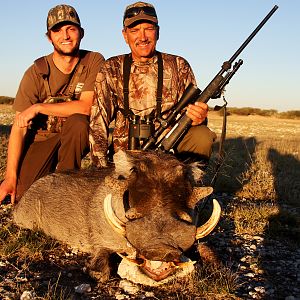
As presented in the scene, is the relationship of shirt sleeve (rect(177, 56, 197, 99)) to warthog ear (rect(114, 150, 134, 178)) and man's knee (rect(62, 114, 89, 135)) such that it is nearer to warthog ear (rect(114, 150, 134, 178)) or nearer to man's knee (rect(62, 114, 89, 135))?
man's knee (rect(62, 114, 89, 135))

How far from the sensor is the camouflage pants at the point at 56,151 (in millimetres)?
6137

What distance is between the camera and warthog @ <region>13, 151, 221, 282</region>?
3160 millimetres

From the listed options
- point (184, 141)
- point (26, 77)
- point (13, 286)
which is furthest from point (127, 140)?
point (13, 286)

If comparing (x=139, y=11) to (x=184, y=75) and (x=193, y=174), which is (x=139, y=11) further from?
(x=193, y=174)

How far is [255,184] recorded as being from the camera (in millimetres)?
7797

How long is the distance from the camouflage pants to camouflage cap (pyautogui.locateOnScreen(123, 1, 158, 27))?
141 cm

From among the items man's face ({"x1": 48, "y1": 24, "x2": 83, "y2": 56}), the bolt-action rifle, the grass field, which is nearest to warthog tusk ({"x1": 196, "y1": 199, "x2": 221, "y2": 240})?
the grass field

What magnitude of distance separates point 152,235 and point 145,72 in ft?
10.8

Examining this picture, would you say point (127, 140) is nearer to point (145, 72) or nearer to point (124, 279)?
A: point (145, 72)

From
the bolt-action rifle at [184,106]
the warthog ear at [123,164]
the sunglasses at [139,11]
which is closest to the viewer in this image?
the warthog ear at [123,164]

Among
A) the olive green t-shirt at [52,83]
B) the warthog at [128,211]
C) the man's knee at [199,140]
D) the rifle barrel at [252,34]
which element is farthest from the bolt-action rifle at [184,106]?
the olive green t-shirt at [52,83]

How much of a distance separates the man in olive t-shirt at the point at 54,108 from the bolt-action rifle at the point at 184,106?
1205 millimetres

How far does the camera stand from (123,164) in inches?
158

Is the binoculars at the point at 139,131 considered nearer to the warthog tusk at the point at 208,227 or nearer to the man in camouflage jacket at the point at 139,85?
the man in camouflage jacket at the point at 139,85
